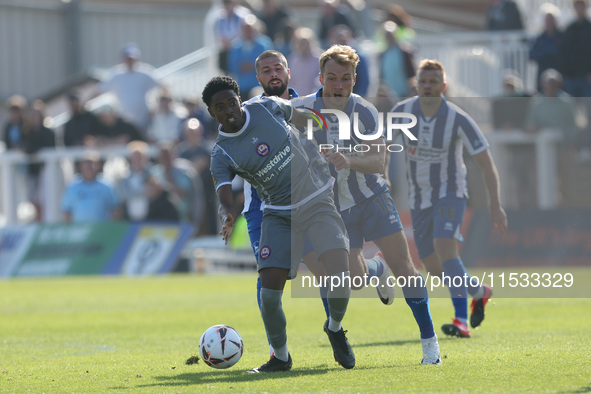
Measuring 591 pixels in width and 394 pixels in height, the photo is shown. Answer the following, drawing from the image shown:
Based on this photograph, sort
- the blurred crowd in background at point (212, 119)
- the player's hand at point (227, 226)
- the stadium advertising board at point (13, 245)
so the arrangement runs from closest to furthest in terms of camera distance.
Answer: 1. the player's hand at point (227, 226)
2. the blurred crowd in background at point (212, 119)
3. the stadium advertising board at point (13, 245)

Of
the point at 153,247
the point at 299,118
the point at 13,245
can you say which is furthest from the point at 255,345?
the point at 13,245

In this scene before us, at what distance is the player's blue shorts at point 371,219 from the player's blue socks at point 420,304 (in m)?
0.55

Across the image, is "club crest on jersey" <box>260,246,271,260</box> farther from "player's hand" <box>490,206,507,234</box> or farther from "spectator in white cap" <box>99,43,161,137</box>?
"spectator in white cap" <box>99,43,161,137</box>

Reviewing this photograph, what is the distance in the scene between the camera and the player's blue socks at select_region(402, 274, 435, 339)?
7988mm

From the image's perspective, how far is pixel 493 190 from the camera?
9.79 m

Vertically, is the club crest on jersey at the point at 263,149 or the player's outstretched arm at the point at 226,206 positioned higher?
the club crest on jersey at the point at 263,149

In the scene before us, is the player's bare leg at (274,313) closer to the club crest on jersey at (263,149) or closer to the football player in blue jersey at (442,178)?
the club crest on jersey at (263,149)

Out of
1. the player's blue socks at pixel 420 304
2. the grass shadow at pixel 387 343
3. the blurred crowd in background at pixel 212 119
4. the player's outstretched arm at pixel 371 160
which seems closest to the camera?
the player's outstretched arm at pixel 371 160

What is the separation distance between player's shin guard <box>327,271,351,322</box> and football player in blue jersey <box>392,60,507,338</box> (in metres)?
2.57

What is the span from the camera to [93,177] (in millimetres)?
20203

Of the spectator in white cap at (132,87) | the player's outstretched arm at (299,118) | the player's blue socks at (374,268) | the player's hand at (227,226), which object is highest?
the spectator in white cap at (132,87)

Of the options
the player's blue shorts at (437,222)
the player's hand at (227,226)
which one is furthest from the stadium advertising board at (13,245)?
the player's hand at (227,226)

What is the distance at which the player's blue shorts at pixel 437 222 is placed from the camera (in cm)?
1030

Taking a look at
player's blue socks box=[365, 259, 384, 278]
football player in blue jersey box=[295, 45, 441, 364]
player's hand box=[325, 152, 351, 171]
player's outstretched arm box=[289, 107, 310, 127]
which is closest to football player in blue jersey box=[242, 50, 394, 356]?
player's blue socks box=[365, 259, 384, 278]
